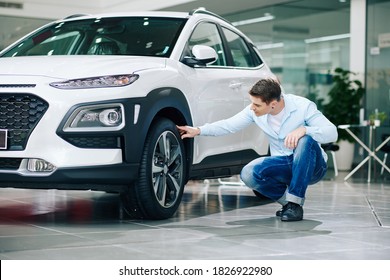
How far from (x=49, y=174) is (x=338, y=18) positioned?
12.6m

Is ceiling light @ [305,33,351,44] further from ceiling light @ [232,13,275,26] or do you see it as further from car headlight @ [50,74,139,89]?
car headlight @ [50,74,139,89]

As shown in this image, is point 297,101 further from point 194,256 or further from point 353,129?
→ point 353,129

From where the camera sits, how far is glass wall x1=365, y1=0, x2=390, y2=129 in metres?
15.4

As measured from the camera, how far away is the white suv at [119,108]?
526 centimetres

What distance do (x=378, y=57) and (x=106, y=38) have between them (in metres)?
10.0

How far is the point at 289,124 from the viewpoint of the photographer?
5.95 m

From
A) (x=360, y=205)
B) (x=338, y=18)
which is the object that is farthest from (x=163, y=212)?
(x=338, y=18)

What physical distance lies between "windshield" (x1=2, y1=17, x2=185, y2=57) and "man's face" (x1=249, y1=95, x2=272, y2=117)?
0.81m

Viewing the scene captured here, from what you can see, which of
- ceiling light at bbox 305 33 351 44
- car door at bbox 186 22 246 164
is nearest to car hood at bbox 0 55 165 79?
car door at bbox 186 22 246 164

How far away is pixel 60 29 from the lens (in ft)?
22.6

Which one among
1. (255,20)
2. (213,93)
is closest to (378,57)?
(255,20)

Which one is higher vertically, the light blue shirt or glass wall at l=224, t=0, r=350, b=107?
glass wall at l=224, t=0, r=350, b=107

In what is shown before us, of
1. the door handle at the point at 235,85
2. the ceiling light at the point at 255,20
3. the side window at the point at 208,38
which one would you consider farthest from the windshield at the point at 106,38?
the ceiling light at the point at 255,20

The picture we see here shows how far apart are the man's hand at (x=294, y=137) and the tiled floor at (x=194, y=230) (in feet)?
1.97
